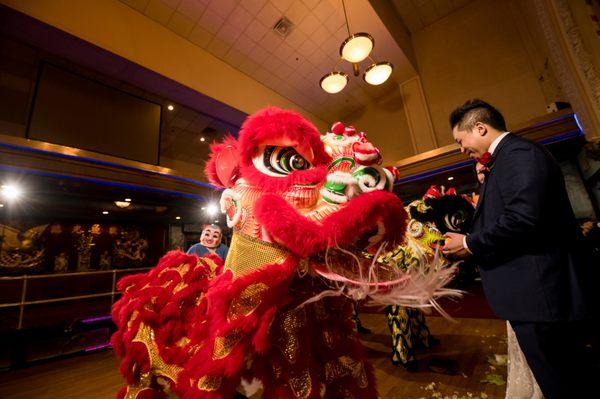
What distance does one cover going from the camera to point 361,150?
613mm

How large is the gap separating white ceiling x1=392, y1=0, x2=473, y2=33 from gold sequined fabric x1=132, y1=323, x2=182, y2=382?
21.6 ft

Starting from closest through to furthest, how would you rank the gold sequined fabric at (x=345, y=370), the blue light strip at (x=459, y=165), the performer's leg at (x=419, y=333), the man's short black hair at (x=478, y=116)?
the gold sequined fabric at (x=345, y=370) → the man's short black hair at (x=478, y=116) → the performer's leg at (x=419, y=333) → the blue light strip at (x=459, y=165)

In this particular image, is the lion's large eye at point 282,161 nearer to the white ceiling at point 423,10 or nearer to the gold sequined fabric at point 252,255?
the gold sequined fabric at point 252,255

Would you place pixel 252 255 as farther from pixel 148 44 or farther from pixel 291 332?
pixel 148 44

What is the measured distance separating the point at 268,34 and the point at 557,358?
16.3ft

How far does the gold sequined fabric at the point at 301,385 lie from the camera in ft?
1.85

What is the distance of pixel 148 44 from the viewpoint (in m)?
3.44

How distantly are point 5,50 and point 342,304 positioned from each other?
5670 millimetres

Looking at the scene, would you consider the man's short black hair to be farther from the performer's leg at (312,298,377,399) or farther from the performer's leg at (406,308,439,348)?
the performer's leg at (406,308,439,348)

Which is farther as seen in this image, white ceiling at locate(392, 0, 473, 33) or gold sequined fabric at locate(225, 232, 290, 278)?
white ceiling at locate(392, 0, 473, 33)

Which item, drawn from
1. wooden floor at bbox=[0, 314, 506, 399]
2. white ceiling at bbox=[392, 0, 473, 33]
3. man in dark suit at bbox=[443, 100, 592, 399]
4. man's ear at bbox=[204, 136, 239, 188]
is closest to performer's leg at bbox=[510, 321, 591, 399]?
man in dark suit at bbox=[443, 100, 592, 399]

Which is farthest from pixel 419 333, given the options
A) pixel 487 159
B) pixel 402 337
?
pixel 487 159

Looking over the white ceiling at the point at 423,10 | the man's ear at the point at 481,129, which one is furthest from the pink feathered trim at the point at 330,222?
the white ceiling at the point at 423,10

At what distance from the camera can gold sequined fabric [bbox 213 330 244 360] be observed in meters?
0.56
